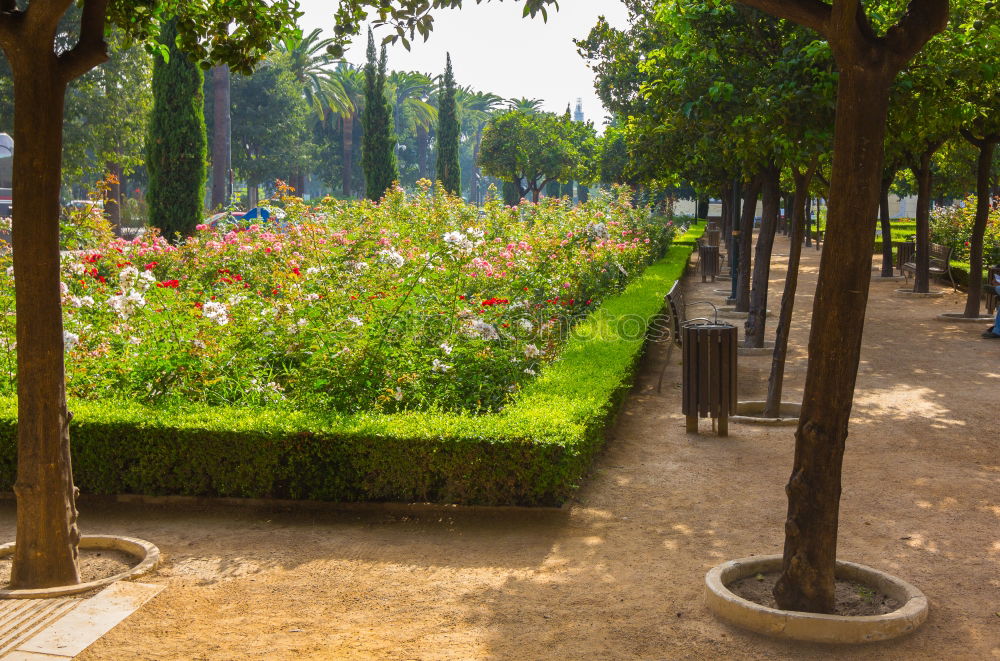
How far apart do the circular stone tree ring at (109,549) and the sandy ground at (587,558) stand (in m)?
0.11

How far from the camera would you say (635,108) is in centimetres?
1684

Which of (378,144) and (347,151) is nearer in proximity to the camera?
(378,144)

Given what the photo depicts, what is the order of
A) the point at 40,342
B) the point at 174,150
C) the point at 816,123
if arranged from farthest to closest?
the point at 174,150 < the point at 816,123 < the point at 40,342

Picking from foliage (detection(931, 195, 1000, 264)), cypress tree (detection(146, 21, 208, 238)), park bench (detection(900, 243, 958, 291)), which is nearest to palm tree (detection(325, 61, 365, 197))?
cypress tree (detection(146, 21, 208, 238))

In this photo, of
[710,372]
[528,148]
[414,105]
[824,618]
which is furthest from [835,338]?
[414,105]

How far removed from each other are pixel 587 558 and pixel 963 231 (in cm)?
2176

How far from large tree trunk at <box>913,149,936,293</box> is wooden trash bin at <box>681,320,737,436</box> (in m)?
10.4

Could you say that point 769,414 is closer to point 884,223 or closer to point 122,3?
point 122,3

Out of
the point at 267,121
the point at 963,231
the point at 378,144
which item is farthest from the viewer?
the point at 267,121

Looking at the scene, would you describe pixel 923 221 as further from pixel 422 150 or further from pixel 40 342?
pixel 422 150

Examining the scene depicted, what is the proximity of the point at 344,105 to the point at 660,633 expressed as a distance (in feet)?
163

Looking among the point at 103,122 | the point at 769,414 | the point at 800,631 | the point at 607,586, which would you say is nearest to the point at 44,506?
the point at 607,586

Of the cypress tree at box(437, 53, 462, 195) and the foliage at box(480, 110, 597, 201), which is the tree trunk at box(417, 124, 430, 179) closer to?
the cypress tree at box(437, 53, 462, 195)

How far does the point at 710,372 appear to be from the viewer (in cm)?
753
